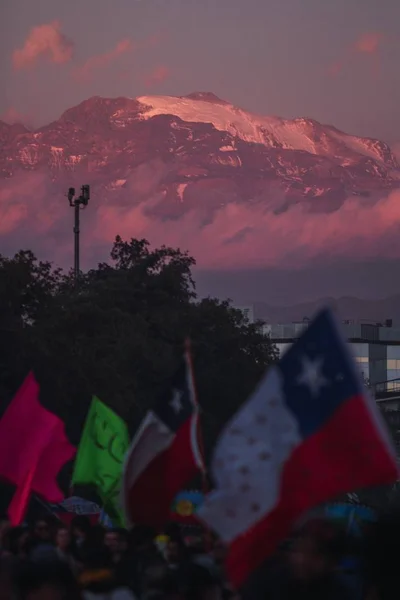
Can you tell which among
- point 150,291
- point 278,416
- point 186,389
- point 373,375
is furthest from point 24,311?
point 373,375

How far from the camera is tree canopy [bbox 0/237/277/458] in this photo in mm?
42719

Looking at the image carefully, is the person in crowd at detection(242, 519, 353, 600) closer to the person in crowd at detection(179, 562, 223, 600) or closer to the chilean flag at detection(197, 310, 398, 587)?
the person in crowd at detection(179, 562, 223, 600)

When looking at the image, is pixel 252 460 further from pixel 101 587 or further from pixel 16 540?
pixel 16 540

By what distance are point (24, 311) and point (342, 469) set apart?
38328 millimetres

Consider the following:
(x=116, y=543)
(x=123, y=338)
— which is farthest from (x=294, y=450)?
(x=123, y=338)

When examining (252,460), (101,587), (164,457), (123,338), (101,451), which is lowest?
(101,587)

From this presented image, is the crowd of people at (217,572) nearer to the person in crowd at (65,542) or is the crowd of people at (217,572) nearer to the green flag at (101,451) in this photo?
the person in crowd at (65,542)

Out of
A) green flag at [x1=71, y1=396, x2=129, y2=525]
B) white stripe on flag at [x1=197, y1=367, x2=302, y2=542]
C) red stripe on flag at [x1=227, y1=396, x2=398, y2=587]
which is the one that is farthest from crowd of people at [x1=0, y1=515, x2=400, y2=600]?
green flag at [x1=71, y1=396, x2=129, y2=525]

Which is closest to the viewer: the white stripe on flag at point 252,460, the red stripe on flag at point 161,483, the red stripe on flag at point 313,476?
the red stripe on flag at point 313,476

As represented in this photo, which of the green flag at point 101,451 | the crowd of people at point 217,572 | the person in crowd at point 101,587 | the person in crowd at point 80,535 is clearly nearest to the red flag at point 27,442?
the green flag at point 101,451

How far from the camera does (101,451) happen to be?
19.4 m

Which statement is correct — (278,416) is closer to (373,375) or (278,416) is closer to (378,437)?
(378,437)

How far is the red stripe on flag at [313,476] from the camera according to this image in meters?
8.41

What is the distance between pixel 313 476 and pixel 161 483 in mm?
4379
